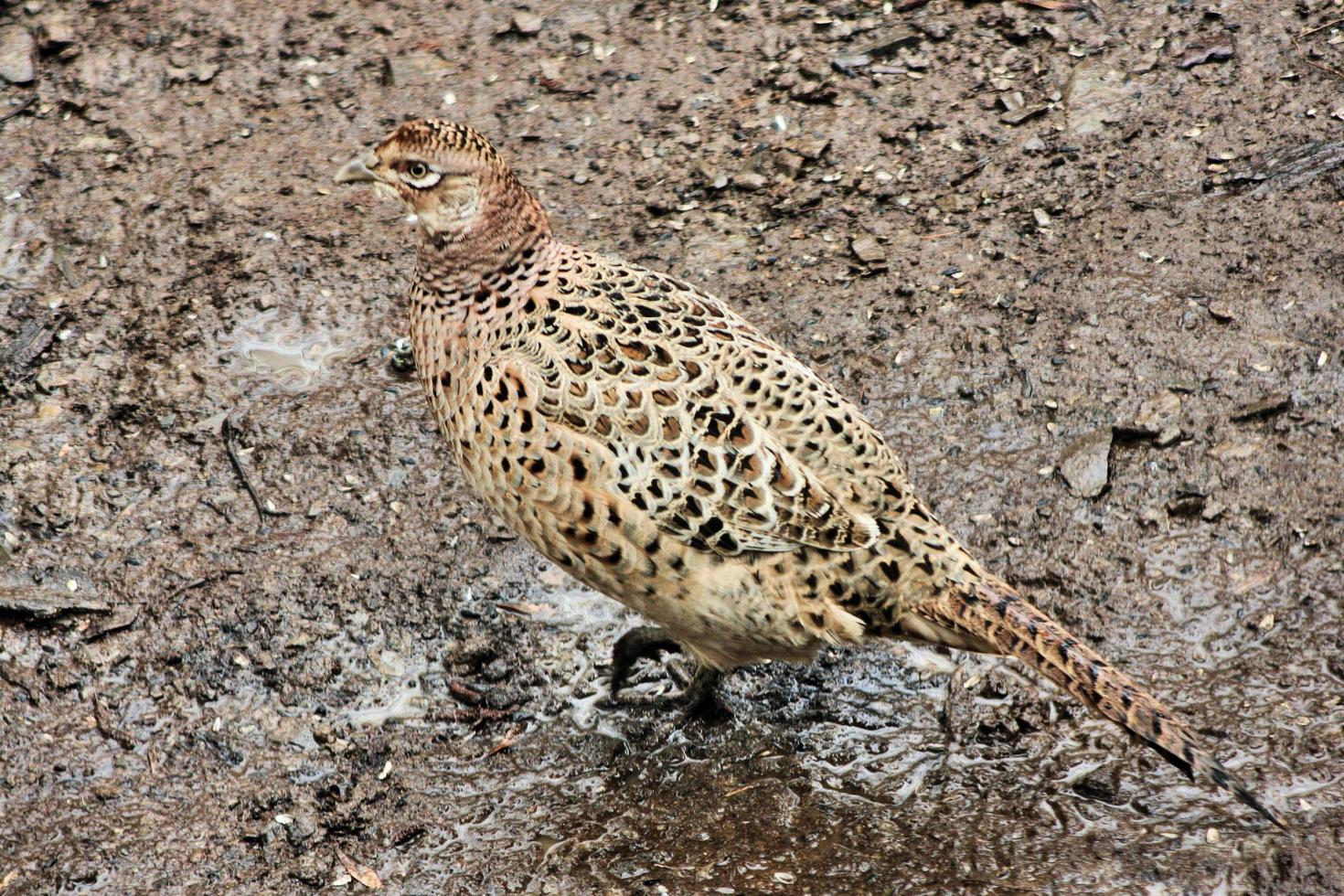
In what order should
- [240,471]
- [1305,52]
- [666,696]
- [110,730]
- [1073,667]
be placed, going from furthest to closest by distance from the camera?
1. [1305,52]
2. [240,471]
3. [666,696]
4. [110,730]
5. [1073,667]

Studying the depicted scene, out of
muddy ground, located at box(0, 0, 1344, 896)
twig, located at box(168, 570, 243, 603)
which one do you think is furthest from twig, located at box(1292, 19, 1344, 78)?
twig, located at box(168, 570, 243, 603)

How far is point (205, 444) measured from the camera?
5.46 m

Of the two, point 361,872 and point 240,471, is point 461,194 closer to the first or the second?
point 240,471

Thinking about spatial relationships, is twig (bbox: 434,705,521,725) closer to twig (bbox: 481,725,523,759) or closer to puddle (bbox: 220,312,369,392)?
twig (bbox: 481,725,523,759)

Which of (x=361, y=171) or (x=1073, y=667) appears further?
(x=361, y=171)

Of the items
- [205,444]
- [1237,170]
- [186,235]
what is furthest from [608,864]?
[1237,170]

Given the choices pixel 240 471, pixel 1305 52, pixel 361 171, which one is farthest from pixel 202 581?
pixel 1305 52

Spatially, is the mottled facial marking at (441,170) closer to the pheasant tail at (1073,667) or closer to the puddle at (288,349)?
the puddle at (288,349)

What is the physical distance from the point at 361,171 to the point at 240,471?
5.28 ft

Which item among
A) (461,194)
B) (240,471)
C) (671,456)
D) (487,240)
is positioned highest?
(461,194)

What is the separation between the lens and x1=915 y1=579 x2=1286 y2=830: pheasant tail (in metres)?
3.71

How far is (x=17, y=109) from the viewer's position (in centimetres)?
683

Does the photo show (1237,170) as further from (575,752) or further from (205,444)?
(205,444)

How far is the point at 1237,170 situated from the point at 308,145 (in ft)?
15.6
